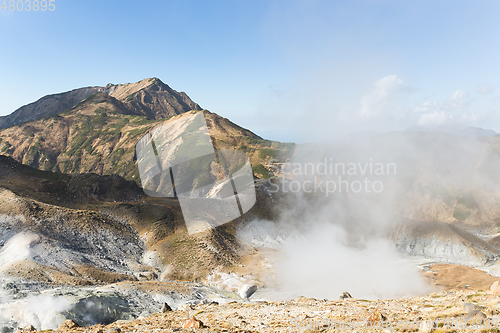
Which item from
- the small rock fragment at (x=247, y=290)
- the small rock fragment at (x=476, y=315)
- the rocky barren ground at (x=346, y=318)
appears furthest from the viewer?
the small rock fragment at (x=247, y=290)

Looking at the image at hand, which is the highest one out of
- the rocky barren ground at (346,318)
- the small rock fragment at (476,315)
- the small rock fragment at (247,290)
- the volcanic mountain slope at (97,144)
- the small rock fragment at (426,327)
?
the volcanic mountain slope at (97,144)

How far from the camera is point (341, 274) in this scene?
57281 millimetres

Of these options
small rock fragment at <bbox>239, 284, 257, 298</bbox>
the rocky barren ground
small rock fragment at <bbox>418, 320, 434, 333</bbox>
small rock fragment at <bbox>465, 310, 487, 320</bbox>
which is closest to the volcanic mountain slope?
small rock fragment at <bbox>239, 284, 257, 298</bbox>

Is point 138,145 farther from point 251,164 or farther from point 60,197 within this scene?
point 60,197

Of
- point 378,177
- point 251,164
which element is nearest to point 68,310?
point 251,164

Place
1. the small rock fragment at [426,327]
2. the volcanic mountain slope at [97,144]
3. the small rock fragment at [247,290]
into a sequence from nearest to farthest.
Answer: the small rock fragment at [426,327] → the small rock fragment at [247,290] → the volcanic mountain slope at [97,144]

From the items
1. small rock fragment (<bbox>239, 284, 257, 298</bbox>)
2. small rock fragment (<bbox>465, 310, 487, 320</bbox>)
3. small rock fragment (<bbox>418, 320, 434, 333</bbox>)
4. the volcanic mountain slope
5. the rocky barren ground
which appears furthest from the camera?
the volcanic mountain slope

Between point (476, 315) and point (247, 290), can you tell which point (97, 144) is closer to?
point (247, 290)

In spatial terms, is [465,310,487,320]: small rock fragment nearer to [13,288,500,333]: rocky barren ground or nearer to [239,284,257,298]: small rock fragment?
[13,288,500,333]: rocky barren ground

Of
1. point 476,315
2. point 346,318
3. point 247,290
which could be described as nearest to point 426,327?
point 476,315

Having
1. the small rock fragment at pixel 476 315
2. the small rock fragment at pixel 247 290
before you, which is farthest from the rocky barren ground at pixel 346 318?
the small rock fragment at pixel 247 290

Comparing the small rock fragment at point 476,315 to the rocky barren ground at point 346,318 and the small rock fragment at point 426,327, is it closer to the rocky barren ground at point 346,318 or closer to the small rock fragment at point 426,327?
the rocky barren ground at point 346,318

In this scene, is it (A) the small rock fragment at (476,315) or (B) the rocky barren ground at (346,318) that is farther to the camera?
(B) the rocky barren ground at (346,318)

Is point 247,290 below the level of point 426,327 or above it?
below
